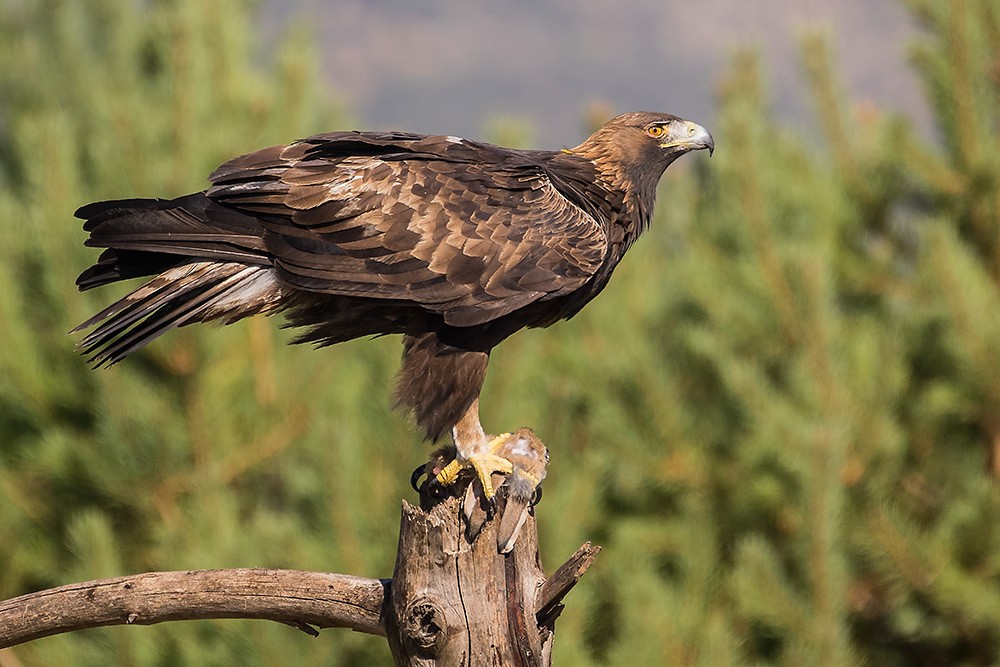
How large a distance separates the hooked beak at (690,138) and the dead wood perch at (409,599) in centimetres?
225

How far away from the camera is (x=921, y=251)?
8.73m

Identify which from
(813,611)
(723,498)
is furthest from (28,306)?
(813,611)

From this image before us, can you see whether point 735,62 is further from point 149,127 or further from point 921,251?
point 149,127

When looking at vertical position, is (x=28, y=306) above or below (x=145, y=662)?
above

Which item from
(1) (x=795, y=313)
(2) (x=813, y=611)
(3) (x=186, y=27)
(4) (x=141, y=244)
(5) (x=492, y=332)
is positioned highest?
(3) (x=186, y=27)

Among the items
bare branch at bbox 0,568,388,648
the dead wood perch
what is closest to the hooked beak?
the dead wood perch

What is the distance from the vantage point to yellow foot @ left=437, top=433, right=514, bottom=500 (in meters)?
4.31

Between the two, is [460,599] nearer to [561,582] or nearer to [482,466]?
[561,582]

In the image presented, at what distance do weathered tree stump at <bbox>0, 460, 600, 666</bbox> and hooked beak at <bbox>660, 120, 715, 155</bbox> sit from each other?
2271mm

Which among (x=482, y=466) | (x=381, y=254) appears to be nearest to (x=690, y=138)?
(x=381, y=254)

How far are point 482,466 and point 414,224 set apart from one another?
0.95m

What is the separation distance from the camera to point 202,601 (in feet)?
12.3

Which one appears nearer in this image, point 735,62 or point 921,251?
point 921,251

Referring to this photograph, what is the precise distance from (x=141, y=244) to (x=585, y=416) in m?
6.15
